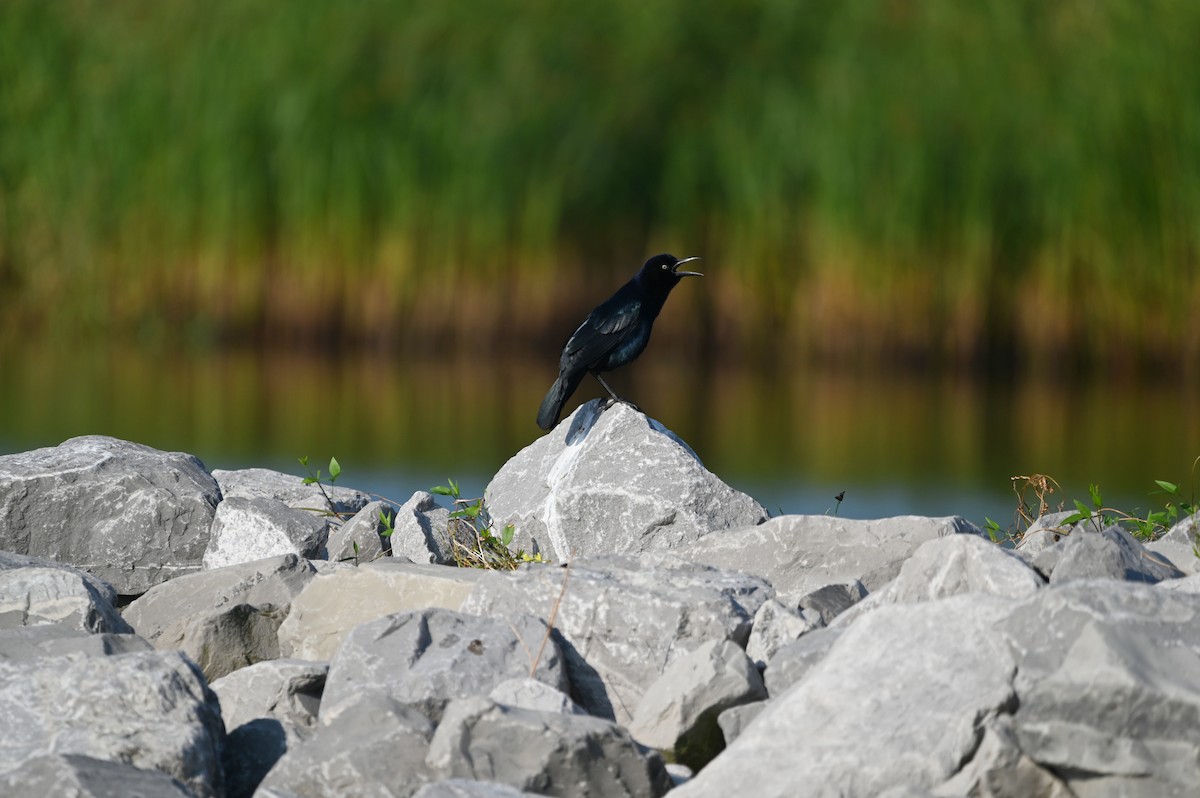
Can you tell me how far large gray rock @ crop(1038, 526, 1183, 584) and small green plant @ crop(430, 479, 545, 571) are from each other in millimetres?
1438

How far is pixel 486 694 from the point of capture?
2.81 meters

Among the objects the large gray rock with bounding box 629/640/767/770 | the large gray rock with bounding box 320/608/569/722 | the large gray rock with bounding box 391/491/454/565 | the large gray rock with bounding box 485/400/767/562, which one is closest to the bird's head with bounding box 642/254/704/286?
the large gray rock with bounding box 485/400/767/562

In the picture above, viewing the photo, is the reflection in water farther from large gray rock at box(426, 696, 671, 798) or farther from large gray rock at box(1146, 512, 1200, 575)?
large gray rock at box(426, 696, 671, 798)

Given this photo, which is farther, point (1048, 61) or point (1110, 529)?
point (1048, 61)

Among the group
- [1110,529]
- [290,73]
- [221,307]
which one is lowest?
[221,307]

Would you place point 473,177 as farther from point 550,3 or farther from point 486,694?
point 486,694

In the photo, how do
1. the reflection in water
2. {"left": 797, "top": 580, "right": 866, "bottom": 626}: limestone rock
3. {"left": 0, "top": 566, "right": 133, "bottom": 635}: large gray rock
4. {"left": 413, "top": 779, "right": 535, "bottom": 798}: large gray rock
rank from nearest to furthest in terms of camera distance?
{"left": 413, "top": 779, "right": 535, "bottom": 798}: large gray rock < {"left": 797, "top": 580, "right": 866, "bottom": 626}: limestone rock < {"left": 0, "top": 566, "right": 133, "bottom": 635}: large gray rock < the reflection in water

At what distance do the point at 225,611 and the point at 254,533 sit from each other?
0.85m

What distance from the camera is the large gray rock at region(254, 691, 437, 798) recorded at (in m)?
2.48

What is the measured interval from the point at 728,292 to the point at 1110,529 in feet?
22.3

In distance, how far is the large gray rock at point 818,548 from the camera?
12.2 ft

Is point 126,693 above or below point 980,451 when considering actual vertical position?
above

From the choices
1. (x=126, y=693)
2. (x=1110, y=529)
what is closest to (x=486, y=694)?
(x=126, y=693)

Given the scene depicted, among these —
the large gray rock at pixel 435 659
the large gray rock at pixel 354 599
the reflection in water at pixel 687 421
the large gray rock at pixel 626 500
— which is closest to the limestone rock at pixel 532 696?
the large gray rock at pixel 435 659
